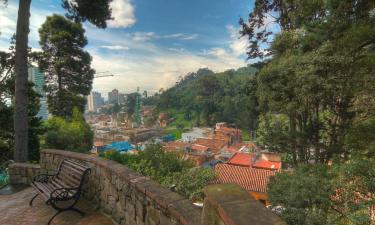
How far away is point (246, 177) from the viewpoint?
17.3 metres

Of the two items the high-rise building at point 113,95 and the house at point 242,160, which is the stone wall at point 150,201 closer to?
the house at point 242,160

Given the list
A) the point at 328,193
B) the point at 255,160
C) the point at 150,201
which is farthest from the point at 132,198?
the point at 255,160

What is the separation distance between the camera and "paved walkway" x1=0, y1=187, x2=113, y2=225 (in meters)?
3.20

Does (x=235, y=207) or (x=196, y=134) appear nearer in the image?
(x=235, y=207)

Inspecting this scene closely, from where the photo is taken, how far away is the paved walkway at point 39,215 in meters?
3.20

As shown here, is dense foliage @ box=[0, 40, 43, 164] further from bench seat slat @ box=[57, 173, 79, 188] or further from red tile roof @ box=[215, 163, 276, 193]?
red tile roof @ box=[215, 163, 276, 193]

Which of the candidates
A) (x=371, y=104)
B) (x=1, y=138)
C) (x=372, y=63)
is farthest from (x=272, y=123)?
(x=1, y=138)

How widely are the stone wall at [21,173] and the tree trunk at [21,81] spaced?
0.94 m

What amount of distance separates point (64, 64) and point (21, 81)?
10.9m

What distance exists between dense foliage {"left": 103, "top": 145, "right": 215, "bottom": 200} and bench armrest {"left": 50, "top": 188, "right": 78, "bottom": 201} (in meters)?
3.70

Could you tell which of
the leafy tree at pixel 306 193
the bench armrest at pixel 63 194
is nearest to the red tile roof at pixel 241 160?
the leafy tree at pixel 306 193

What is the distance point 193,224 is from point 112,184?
1732 mm

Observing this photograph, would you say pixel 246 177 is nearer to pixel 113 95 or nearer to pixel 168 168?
pixel 168 168

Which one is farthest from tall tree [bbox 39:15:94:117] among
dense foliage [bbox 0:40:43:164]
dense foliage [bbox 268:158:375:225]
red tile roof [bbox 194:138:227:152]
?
red tile roof [bbox 194:138:227:152]
